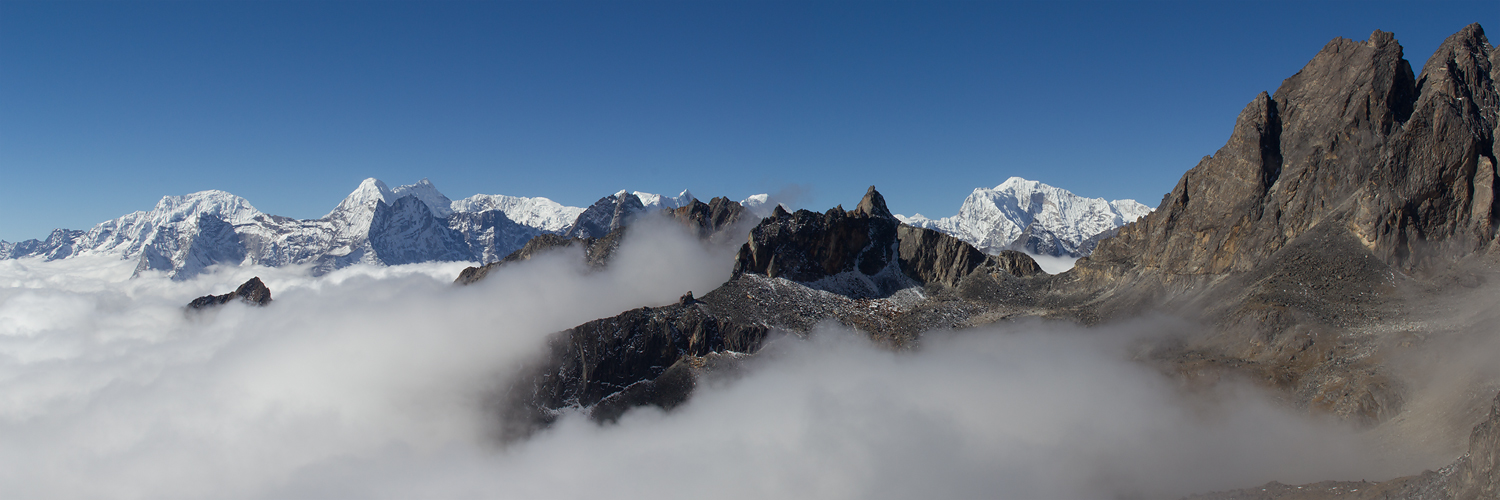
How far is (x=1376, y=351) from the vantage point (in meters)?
108

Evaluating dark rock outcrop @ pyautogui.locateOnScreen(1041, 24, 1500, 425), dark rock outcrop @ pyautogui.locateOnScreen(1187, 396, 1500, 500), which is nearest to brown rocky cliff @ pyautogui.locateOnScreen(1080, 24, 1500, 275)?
dark rock outcrop @ pyautogui.locateOnScreen(1041, 24, 1500, 425)

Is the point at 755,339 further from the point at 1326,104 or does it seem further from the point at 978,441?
the point at 1326,104

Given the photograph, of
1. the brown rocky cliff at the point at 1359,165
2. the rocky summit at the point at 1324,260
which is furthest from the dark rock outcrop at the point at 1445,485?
the brown rocky cliff at the point at 1359,165

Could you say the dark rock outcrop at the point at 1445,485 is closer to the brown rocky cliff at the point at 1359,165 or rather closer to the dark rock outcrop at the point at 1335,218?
the dark rock outcrop at the point at 1335,218

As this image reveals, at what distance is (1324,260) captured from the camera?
139750 millimetres

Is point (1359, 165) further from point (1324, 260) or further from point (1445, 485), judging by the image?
point (1445, 485)

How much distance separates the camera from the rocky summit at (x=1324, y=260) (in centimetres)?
11089

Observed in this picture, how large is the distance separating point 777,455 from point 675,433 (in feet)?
87.1

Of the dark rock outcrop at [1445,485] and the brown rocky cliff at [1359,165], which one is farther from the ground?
the brown rocky cliff at [1359,165]

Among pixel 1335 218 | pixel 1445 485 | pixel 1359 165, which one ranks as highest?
pixel 1359 165

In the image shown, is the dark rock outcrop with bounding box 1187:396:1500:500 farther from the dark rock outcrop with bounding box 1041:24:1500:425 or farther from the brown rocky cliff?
the brown rocky cliff

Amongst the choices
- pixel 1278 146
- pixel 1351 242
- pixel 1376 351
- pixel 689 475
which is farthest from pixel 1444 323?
pixel 689 475

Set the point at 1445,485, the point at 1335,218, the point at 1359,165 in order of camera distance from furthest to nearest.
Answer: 1. the point at 1359,165
2. the point at 1335,218
3. the point at 1445,485

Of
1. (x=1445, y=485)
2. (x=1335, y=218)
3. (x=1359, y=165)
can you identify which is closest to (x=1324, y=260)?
(x=1335, y=218)
